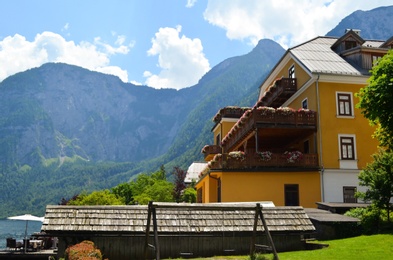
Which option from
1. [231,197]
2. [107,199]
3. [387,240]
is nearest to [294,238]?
[387,240]

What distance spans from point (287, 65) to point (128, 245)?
25378mm

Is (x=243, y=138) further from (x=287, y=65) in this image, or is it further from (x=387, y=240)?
(x=387, y=240)

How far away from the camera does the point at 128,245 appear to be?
731 inches

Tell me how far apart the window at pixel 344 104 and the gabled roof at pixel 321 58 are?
1.63 meters

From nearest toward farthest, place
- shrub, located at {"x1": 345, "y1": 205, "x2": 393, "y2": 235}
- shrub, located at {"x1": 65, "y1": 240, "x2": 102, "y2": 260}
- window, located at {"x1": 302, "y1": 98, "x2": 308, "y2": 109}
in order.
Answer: shrub, located at {"x1": 65, "y1": 240, "x2": 102, "y2": 260}
shrub, located at {"x1": 345, "y1": 205, "x2": 393, "y2": 235}
window, located at {"x1": 302, "y1": 98, "x2": 308, "y2": 109}

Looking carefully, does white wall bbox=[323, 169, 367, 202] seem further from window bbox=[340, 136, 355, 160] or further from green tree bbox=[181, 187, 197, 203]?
green tree bbox=[181, 187, 197, 203]

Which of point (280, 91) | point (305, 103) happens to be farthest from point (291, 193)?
point (280, 91)

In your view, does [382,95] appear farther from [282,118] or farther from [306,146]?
[306,146]

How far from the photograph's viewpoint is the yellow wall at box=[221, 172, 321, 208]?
32.5 m

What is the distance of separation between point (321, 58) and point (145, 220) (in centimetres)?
2346

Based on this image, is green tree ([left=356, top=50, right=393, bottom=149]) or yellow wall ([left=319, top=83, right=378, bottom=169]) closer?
green tree ([left=356, top=50, right=393, bottom=149])

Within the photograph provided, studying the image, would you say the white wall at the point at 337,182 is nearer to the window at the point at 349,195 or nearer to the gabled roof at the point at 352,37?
the window at the point at 349,195

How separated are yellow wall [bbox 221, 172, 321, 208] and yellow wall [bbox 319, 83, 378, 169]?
2.07 meters

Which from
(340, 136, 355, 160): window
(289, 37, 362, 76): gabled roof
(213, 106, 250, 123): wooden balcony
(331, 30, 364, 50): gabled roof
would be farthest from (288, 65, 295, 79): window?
(213, 106, 250, 123): wooden balcony
